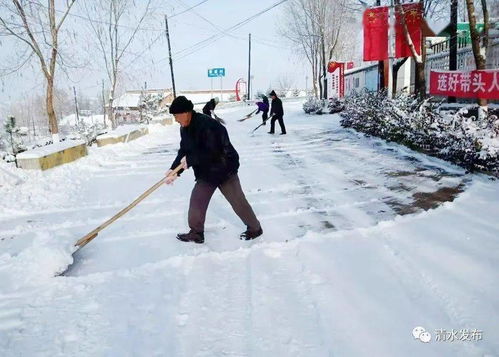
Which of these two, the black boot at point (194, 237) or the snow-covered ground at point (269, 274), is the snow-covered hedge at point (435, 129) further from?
the black boot at point (194, 237)

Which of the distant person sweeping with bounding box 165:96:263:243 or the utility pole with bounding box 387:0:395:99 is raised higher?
the utility pole with bounding box 387:0:395:99

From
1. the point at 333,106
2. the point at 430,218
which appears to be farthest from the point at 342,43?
the point at 430,218

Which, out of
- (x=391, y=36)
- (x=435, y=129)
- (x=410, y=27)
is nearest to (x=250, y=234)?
(x=435, y=129)

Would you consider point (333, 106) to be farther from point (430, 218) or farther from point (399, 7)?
point (430, 218)

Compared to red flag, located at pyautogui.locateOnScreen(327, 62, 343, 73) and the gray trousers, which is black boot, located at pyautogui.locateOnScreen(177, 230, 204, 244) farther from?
red flag, located at pyautogui.locateOnScreen(327, 62, 343, 73)

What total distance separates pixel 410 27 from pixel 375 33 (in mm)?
1076

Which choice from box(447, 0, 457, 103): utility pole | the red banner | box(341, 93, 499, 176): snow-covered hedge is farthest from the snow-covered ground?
box(447, 0, 457, 103): utility pole

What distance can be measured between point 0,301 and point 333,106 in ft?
64.4

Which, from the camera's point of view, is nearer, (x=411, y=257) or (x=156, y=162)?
A: (x=411, y=257)

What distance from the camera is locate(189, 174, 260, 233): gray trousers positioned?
372 cm

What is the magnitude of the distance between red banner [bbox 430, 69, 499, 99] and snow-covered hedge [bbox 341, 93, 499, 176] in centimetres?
43

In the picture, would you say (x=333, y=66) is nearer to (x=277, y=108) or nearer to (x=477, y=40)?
(x=277, y=108)

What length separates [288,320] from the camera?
2.49m

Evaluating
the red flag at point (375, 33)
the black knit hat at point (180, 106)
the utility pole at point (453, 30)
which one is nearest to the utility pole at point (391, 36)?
the red flag at point (375, 33)
